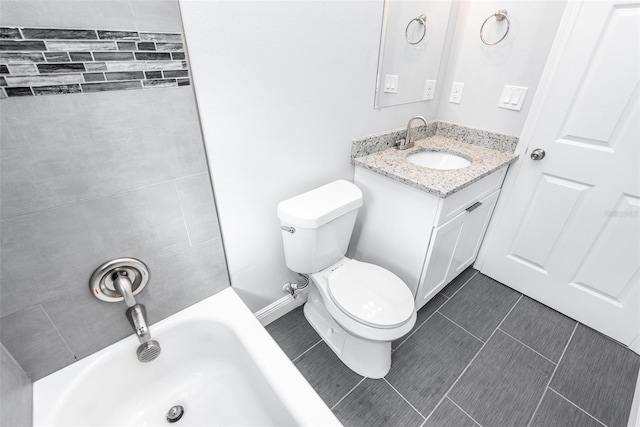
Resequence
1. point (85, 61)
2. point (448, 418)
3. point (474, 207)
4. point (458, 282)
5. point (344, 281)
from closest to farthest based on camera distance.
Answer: point (85, 61) < point (448, 418) < point (344, 281) < point (474, 207) < point (458, 282)

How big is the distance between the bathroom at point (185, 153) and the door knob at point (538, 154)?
0.19 m

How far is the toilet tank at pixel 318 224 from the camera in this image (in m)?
1.24

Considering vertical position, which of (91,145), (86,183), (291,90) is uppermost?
(291,90)

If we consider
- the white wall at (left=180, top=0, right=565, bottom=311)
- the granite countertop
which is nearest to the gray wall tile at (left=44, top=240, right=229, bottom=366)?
the white wall at (left=180, top=0, right=565, bottom=311)

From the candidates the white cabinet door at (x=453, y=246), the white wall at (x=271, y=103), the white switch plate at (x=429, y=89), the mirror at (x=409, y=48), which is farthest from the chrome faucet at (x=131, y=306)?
the white switch plate at (x=429, y=89)

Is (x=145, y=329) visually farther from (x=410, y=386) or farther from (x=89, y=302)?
(x=410, y=386)

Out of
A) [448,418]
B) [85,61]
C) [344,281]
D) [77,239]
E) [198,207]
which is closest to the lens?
[85,61]

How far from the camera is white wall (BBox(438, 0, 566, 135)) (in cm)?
142

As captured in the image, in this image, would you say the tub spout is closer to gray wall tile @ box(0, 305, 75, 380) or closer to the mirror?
gray wall tile @ box(0, 305, 75, 380)

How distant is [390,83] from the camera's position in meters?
1.52

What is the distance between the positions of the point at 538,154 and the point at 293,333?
161 cm

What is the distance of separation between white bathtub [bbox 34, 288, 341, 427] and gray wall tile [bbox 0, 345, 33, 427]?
0.04 m

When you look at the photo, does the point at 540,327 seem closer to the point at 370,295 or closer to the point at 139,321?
the point at 370,295

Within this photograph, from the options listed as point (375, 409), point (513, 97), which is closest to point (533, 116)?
point (513, 97)
